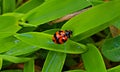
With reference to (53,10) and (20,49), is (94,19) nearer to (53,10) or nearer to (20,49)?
(53,10)

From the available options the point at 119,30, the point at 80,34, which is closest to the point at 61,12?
the point at 80,34

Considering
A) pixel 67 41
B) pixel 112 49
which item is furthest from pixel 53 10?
pixel 112 49

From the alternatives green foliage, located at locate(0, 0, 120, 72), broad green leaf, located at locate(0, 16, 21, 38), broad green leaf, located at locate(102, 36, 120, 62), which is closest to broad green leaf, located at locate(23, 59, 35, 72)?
green foliage, located at locate(0, 0, 120, 72)

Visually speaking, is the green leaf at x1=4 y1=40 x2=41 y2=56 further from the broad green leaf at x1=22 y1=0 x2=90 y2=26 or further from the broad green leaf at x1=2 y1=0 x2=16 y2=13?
the broad green leaf at x1=2 y1=0 x2=16 y2=13

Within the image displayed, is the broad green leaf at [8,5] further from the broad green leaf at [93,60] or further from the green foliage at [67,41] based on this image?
the broad green leaf at [93,60]

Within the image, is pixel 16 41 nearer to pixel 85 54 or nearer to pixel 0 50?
pixel 0 50

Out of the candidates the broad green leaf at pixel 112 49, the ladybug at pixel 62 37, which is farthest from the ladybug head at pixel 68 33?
the broad green leaf at pixel 112 49

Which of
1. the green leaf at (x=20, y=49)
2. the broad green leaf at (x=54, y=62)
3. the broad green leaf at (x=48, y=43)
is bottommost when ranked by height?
the broad green leaf at (x=54, y=62)
